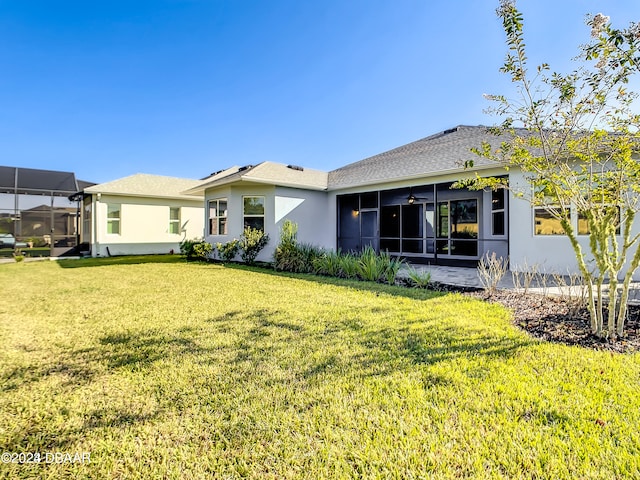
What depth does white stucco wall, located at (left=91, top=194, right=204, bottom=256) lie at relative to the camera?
15.8 meters

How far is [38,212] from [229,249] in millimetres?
12076

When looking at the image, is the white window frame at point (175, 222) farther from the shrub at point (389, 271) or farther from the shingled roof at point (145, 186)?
the shrub at point (389, 271)

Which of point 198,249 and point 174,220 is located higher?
point 174,220

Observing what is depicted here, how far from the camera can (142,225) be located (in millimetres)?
17062

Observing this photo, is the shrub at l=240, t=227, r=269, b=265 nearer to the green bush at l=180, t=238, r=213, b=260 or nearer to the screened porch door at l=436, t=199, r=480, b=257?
the green bush at l=180, t=238, r=213, b=260

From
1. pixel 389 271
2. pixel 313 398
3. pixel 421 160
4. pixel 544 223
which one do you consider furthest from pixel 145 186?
pixel 544 223

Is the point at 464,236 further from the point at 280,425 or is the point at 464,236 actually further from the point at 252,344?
the point at 280,425

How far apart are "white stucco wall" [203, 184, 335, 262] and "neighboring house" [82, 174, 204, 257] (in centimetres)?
460

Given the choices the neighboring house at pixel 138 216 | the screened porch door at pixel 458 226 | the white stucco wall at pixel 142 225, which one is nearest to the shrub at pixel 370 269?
the screened porch door at pixel 458 226

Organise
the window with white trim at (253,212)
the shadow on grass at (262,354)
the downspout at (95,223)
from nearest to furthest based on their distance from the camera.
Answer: the shadow on grass at (262,354), the window with white trim at (253,212), the downspout at (95,223)

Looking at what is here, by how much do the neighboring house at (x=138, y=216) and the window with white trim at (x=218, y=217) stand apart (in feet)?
12.2

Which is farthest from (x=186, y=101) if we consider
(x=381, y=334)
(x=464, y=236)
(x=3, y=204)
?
(x=381, y=334)

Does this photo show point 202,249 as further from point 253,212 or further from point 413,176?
point 413,176

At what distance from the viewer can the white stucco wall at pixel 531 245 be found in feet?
27.0
